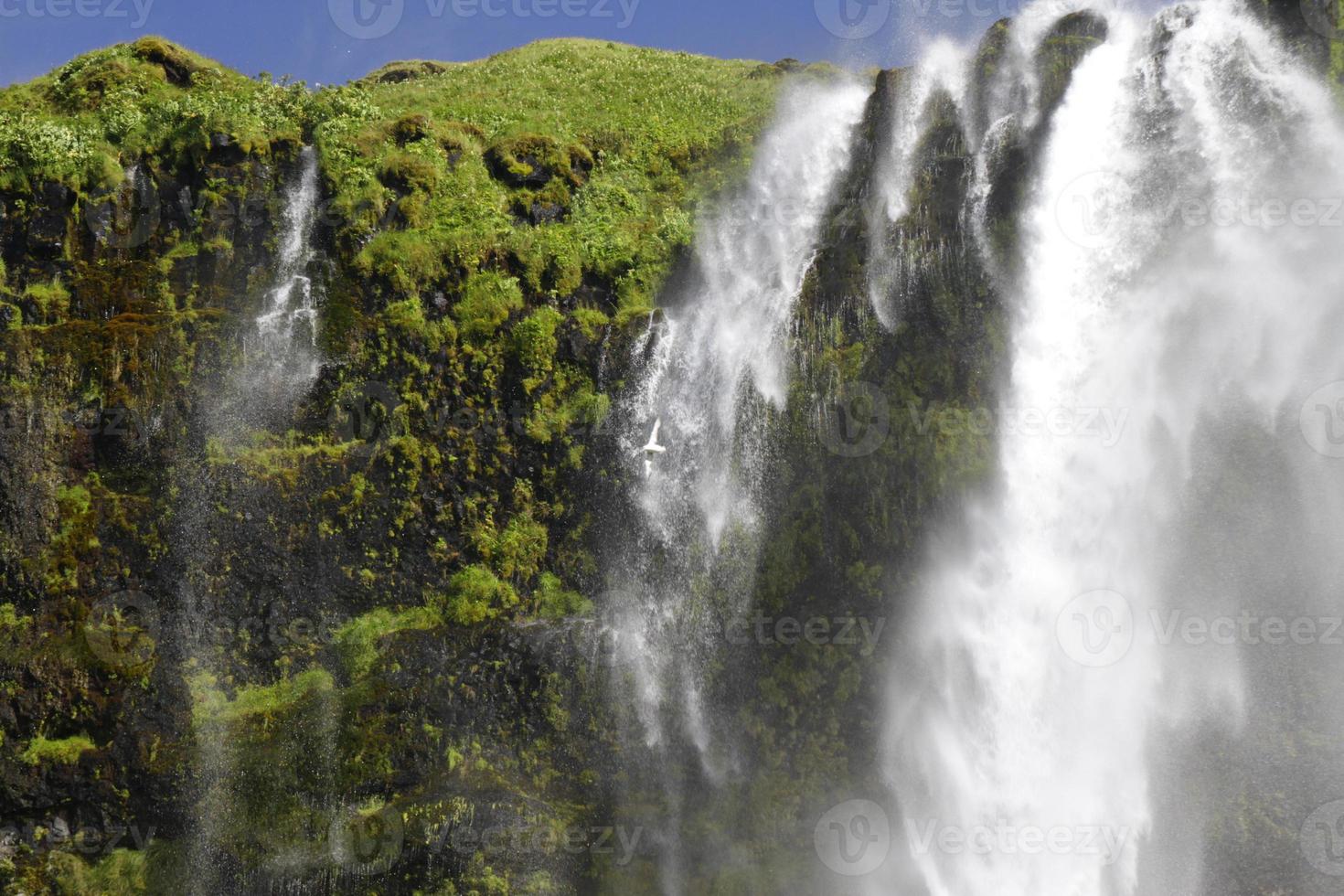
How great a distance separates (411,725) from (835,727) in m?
8.61

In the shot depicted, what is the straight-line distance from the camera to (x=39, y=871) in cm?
1664

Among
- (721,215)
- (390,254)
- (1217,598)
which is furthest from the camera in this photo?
(721,215)

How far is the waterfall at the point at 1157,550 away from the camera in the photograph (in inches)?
680

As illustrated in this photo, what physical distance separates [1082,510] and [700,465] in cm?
799

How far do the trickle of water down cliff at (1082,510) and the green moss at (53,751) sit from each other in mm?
10515

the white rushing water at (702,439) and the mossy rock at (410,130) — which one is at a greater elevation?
the mossy rock at (410,130)

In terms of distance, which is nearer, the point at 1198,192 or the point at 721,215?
the point at 1198,192

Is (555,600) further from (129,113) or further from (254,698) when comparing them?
(129,113)

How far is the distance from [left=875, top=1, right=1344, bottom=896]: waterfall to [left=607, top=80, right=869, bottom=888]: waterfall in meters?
4.16

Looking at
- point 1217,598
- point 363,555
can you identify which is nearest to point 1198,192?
point 1217,598

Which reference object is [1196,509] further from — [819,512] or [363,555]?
[363,555]

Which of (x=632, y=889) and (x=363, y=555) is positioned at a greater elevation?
(x=363, y=555)

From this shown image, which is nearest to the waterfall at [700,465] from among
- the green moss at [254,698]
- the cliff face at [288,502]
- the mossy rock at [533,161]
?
the cliff face at [288,502]

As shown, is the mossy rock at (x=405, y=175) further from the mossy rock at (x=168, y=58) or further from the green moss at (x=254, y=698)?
the green moss at (x=254, y=698)
